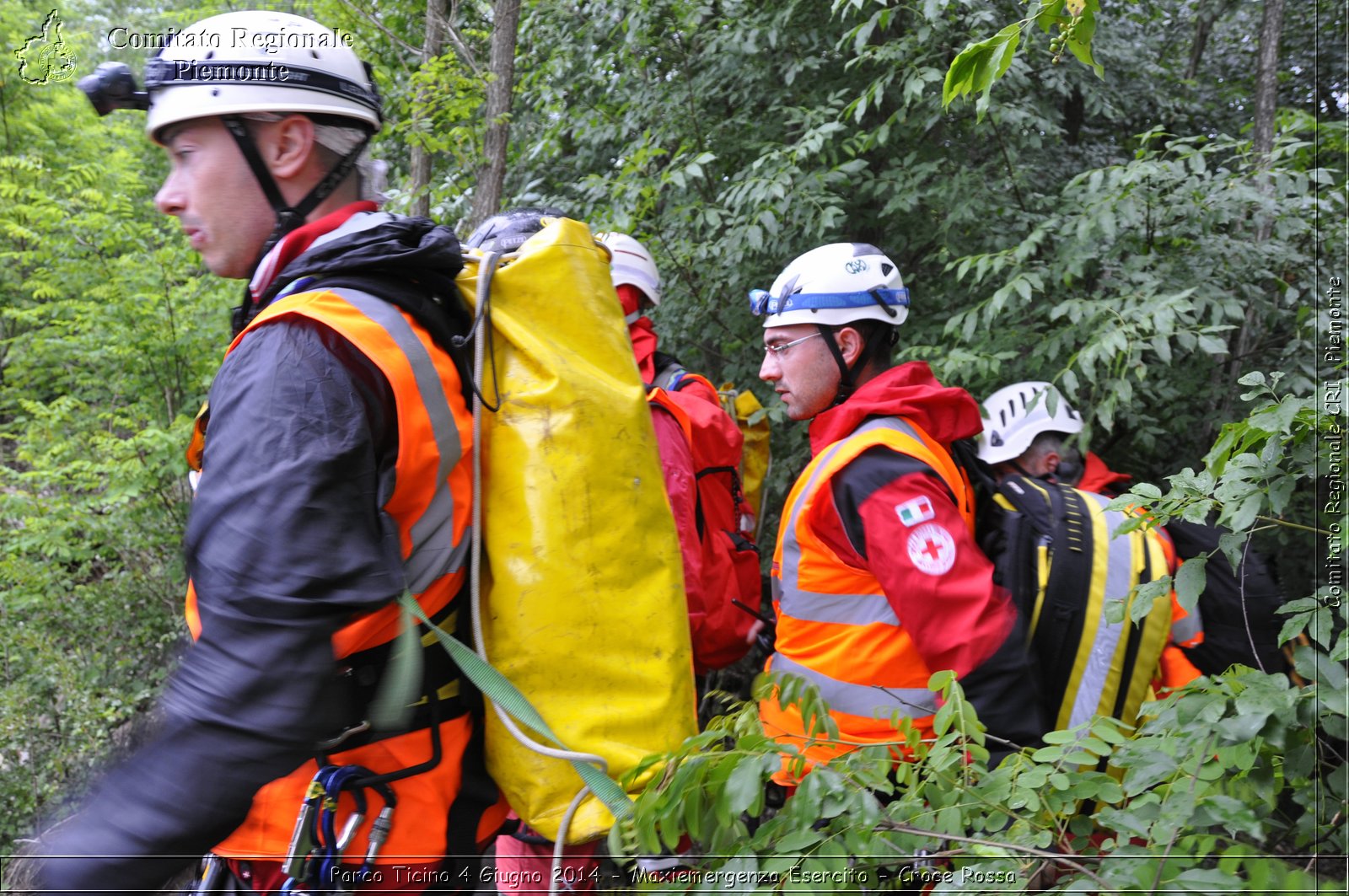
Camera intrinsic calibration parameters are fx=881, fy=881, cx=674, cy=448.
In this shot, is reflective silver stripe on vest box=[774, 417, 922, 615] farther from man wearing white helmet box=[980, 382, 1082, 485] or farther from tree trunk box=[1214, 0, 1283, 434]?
tree trunk box=[1214, 0, 1283, 434]

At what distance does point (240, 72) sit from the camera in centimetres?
162

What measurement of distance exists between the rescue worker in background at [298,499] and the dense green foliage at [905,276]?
21.2 inches

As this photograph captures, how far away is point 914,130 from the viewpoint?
15.4ft

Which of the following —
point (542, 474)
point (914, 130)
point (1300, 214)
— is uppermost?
point (914, 130)

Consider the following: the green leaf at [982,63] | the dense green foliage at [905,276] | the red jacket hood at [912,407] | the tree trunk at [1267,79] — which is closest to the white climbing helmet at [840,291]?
the red jacket hood at [912,407]

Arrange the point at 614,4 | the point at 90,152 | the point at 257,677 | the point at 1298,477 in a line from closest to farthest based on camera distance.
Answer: the point at 257,677
the point at 1298,477
the point at 614,4
the point at 90,152

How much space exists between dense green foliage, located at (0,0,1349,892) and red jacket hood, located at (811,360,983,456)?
24.0 inches

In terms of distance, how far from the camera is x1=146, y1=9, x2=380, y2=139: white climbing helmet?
162 cm

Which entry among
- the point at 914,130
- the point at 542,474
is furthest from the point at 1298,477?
the point at 914,130

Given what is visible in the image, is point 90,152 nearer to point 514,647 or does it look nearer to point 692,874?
point 514,647

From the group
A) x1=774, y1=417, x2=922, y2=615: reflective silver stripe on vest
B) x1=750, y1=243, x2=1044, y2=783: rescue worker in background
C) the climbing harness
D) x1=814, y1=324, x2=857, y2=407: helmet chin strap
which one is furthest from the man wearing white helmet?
the climbing harness

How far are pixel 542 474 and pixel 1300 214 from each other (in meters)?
3.85

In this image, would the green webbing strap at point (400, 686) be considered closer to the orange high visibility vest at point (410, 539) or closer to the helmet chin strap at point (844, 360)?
the orange high visibility vest at point (410, 539)

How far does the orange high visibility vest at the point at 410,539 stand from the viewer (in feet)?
4.71
